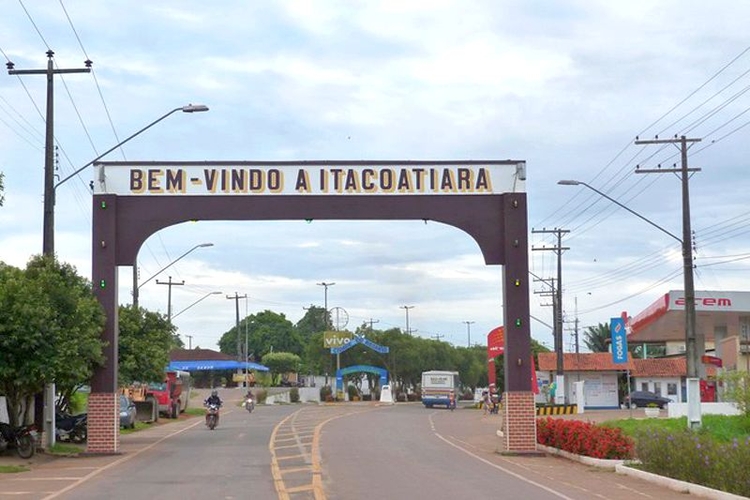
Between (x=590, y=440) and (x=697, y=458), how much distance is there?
7.18 metres

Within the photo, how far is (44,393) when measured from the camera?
31.3m

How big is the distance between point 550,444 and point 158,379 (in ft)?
70.8

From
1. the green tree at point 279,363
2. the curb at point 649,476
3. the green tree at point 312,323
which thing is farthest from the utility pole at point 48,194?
the green tree at point 312,323

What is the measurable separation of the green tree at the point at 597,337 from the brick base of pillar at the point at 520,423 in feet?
253

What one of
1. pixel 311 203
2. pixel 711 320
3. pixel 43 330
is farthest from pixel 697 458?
pixel 711 320

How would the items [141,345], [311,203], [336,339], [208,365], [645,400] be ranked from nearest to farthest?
[311,203] → [141,345] → [645,400] → [336,339] → [208,365]

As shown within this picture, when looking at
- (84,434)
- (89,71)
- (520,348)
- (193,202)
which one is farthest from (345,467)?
(84,434)

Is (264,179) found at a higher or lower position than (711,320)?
higher

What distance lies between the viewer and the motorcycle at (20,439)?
28.5 metres

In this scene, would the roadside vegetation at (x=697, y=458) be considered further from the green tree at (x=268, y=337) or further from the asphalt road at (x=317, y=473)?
the green tree at (x=268, y=337)

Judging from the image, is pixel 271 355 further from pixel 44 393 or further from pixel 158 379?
pixel 44 393

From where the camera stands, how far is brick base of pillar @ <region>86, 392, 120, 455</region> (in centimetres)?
3028

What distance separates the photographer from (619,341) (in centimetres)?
4753

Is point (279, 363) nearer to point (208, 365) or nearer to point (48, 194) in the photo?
point (208, 365)
